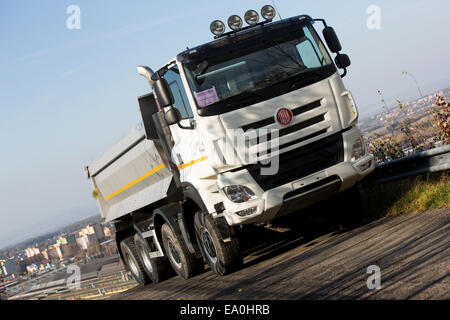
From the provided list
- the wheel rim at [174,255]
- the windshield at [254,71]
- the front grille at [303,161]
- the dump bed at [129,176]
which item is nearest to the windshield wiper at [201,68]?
the windshield at [254,71]

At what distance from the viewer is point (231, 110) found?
25.2 ft

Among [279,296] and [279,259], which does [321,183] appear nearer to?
[279,259]

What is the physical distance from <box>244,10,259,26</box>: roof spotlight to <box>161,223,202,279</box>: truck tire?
12.1 ft

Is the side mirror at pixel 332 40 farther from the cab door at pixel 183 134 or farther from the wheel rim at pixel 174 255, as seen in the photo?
the wheel rim at pixel 174 255

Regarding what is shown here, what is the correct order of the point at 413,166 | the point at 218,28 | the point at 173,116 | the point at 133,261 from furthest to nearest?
the point at 133,261 < the point at 413,166 < the point at 218,28 < the point at 173,116

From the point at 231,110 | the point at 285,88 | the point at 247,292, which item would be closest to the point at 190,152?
the point at 231,110

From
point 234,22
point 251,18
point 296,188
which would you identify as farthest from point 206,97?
point 296,188

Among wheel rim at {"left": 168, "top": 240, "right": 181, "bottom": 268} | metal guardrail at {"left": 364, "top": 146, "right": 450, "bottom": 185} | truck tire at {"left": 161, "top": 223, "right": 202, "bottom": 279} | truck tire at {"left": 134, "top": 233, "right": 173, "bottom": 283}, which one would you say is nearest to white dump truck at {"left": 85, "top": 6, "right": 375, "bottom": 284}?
truck tire at {"left": 161, "top": 223, "right": 202, "bottom": 279}

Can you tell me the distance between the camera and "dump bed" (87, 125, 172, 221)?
10039mm

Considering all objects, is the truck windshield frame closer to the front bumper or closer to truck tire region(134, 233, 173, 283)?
the front bumper

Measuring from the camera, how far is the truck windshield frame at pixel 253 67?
25.5ft

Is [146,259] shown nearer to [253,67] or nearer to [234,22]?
[253,67]

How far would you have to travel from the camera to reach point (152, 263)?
11.6 metres

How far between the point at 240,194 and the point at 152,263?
450cm
